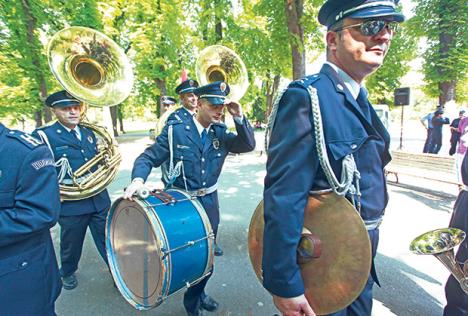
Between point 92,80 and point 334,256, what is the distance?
3644 millimetres

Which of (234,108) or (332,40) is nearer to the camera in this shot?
(332,40)

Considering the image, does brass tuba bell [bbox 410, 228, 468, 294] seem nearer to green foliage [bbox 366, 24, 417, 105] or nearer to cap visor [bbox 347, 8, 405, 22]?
cap visor [bbox 347, 8, 405, 22]

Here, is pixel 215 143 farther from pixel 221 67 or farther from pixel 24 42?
pixel 24 42

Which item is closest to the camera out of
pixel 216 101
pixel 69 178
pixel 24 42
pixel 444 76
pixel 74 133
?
pixel 216 101

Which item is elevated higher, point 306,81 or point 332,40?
point 332,40

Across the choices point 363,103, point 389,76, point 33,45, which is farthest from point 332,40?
point 389,76

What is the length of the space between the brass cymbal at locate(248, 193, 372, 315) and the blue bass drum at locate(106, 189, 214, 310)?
0.95m

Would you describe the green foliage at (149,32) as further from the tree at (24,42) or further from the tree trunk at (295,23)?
the tree trunk at (295,23)

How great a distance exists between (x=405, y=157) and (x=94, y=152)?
7409 mm

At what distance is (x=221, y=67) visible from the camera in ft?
13.7

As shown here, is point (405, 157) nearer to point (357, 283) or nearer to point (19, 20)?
point (357, 283)

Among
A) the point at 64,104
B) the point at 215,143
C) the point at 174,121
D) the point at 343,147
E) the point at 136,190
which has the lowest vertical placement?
the point at 136,190

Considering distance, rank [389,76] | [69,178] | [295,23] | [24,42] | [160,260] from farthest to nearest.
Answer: [389,76] → [295,23] → [24,42] → [69,178] → [160,260]

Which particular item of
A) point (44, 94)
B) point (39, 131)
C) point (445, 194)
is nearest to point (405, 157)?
point (445, 194)
